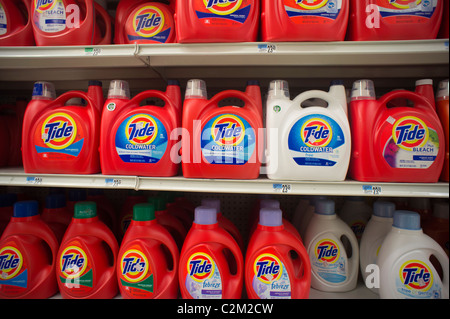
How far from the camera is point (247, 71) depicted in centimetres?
142

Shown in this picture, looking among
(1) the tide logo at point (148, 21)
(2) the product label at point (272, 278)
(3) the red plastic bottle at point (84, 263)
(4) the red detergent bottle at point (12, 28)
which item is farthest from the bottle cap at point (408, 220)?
Answer: (4) the red detergent bottle at point (12, 28)

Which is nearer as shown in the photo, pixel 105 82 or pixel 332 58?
pixel 332 58

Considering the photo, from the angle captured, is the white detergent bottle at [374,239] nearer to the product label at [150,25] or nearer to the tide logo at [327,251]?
the tide logo at [327,251]

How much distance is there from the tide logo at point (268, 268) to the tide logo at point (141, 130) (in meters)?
0.68

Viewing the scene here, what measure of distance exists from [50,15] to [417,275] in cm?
192

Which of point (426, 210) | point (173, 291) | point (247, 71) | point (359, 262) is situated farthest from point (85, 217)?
point (426, 210)

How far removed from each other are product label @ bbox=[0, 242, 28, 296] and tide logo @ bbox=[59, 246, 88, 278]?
0.18 m

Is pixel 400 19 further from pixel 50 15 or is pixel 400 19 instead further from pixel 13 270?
pixel 13 270

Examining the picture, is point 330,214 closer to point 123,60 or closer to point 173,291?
point 173,291

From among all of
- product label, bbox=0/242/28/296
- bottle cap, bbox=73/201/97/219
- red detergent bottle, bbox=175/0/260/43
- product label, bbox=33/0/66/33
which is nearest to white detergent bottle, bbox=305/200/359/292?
red detergent bottle, bbox=175/0/260/43

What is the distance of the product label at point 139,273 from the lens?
1042 millimetres

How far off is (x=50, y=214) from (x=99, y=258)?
41 centimetres

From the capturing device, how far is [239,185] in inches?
39.3

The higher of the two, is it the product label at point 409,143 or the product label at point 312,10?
the product label at point 312,10
